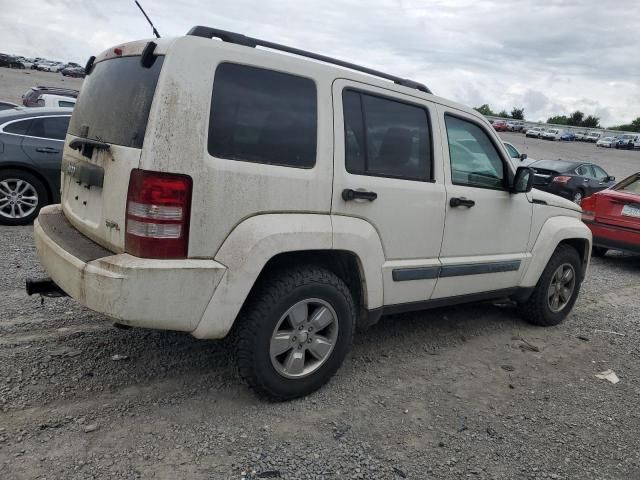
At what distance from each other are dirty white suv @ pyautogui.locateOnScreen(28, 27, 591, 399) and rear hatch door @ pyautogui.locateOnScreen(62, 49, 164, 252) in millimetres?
12

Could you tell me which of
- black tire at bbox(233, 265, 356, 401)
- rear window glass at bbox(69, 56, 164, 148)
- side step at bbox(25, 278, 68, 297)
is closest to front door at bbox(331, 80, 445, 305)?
black tire at bbox(233, 265, 356, 401)

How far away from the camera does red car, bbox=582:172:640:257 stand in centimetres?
785

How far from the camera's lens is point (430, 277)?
3.78 metres

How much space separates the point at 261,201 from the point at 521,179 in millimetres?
2373

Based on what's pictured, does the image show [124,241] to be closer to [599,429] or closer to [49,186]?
[599,429]

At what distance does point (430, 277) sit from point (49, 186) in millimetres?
5532

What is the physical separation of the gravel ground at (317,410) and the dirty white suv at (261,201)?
35 centimetres

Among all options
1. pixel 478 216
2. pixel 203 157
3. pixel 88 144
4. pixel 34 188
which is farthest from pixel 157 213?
pixel 34 188

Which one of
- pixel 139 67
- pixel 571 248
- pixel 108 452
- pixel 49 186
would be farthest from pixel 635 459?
pixel 49 186

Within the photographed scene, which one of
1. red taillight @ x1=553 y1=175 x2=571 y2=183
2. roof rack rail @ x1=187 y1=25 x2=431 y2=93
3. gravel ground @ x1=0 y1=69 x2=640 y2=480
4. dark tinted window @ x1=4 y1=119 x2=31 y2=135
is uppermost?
roof rack rail @ x1=187 y1=25 x2=431 y2=93

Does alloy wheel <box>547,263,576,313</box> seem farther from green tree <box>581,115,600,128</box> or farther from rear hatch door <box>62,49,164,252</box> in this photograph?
green tree <box>581,115,600,128</box>

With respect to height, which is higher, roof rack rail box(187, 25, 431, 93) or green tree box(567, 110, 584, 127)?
green tree box(567, 110, 584, 127)

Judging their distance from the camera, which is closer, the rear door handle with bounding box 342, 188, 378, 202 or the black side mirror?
the rear door handle with bounding box 342, 188, 378, 202

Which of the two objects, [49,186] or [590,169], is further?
[590,169]
